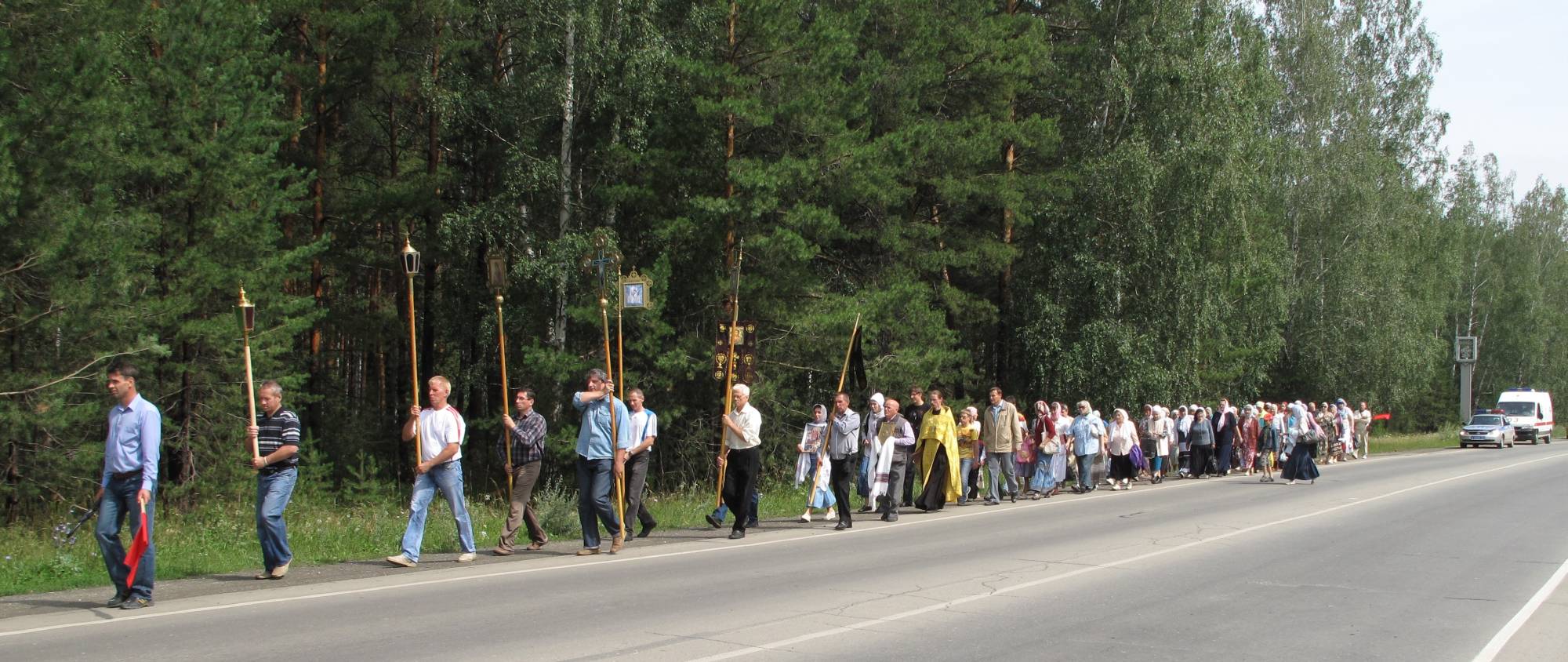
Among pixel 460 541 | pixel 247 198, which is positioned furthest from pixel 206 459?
pixel 460 541

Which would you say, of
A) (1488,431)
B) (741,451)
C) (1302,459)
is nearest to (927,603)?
(741,451)

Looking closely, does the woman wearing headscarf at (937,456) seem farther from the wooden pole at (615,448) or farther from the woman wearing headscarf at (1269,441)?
the woman wearing headscarf at (1269,441)

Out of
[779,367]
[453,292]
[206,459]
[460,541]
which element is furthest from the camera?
[453,292]

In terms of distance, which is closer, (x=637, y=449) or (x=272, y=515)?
(x=272, y=515)

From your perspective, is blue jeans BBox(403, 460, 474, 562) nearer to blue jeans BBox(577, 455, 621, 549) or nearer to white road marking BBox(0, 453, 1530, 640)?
white road marking BBox(0, 453, 1530, 640)

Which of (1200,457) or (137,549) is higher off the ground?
(137,549)

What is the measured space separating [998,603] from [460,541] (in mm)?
5862

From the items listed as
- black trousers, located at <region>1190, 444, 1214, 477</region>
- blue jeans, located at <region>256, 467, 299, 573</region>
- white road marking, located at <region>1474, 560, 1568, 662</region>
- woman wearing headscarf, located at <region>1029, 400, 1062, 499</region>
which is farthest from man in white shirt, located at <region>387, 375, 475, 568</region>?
black trousers, located at <region>1190, 444, 1214, 477</region>

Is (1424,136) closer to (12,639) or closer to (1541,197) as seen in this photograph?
(1541,197)

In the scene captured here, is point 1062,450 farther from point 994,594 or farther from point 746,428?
point 994,594

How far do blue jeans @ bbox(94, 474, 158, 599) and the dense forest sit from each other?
30.2 feet

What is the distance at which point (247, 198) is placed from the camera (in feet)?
74.6

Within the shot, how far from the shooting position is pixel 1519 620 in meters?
9.65

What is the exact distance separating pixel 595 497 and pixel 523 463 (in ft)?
3.37
